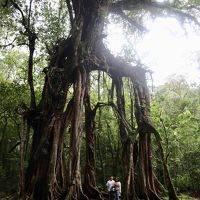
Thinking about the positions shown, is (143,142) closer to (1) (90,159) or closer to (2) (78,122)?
(1) (90,159)

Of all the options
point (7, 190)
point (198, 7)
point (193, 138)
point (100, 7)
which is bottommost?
point (7, 190)

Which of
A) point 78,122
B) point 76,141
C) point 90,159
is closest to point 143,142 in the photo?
point 90,159

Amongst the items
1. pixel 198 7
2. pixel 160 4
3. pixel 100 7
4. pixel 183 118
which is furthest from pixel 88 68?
pixel 183 118

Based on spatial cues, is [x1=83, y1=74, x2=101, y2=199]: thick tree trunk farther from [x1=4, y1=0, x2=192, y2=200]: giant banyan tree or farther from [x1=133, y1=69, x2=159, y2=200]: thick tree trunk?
[x1=133, y1=69, x2=159, y2=200]: thick tree trunk

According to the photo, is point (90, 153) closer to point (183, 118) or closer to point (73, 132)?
point (73, 132)

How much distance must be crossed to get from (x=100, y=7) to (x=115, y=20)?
3.13m

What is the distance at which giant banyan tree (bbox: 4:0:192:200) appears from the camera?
852cm

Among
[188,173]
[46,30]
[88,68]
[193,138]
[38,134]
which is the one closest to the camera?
[38,134]

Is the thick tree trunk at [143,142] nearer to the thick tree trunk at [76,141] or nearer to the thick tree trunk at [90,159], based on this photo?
the thick tree trunk at [90,159]

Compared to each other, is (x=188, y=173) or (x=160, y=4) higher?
(x=160, y=4)

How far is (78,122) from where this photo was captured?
28.4 ft

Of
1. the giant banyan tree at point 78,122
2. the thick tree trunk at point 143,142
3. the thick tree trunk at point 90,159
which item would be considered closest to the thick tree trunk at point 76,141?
the giant banyan tree at point 78,122

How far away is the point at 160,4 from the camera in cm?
1238

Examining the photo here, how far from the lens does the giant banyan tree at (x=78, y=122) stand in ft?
27.9
